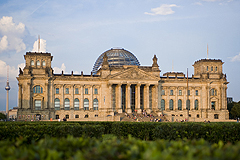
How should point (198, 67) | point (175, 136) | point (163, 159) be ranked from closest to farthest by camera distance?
point (163, 159) → point (175, 136) → point (198, 67)

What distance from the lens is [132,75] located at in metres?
91.9

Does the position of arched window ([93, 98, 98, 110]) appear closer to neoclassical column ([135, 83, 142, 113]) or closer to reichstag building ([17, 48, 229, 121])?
reichstag building ([17, 48, 229, 121])

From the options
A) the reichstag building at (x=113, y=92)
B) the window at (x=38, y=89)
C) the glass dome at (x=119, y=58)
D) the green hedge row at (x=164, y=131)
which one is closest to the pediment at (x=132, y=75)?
the reichstag building at (x=113, y=92)

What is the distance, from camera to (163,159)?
8.55 metres

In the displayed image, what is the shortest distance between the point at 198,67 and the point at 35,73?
55.7 m

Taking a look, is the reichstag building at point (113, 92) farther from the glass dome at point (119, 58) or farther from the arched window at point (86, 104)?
the glass dome at point (119, 58)

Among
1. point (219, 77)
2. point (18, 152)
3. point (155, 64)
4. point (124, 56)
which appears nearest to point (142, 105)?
point (155, 64)

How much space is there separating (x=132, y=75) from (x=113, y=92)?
8368 mm

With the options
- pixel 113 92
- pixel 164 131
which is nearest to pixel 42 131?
pixel 164 131

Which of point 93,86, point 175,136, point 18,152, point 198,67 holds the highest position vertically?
point 198,67

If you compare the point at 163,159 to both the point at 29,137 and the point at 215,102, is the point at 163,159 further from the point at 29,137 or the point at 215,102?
the point at 215,102

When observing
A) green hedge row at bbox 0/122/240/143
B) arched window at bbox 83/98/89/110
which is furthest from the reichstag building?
green hedge row at bbox 0/122/240/143

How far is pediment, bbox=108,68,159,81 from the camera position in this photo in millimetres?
91438

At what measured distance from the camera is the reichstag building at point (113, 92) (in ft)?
294
